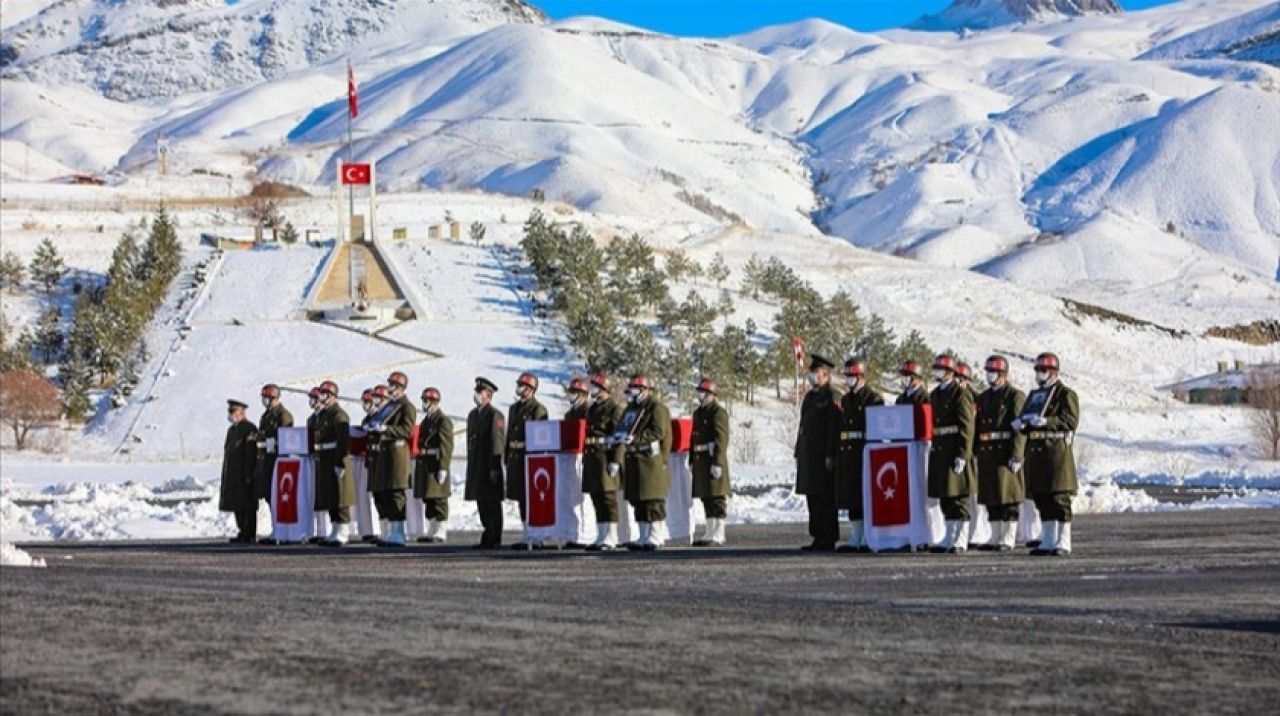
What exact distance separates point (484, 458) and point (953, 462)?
17.2 feet

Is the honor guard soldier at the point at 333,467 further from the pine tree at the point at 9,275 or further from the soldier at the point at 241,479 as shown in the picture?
the pine tree at the point at 9,275

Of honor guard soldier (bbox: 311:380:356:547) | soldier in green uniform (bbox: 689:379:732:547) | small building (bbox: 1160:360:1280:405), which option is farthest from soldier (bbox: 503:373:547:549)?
small building (bbox: 1160:360:1280:405)

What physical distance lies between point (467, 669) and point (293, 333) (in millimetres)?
56048

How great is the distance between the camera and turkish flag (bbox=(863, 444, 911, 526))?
18625 mm

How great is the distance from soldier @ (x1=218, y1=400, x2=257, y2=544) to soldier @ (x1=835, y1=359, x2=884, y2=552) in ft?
23.9

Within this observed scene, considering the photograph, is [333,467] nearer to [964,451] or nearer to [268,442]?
[268,442]

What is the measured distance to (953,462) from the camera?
18.4m

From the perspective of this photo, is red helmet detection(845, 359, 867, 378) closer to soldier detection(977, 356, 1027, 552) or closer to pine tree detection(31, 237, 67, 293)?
soldier detection(977, 356, 1027, 552)

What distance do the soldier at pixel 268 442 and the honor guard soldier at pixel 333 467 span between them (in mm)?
872

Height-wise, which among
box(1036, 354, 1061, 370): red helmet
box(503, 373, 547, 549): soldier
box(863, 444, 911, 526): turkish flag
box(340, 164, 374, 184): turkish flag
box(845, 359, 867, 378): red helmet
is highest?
box(340, 164, 374, 184): turkish flag

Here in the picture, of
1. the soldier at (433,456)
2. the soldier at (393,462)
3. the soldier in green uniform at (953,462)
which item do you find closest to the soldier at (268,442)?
the soldier at (393,462)

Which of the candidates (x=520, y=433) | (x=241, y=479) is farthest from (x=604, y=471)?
(x=241, y=479)

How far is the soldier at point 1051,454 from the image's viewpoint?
17.5 m

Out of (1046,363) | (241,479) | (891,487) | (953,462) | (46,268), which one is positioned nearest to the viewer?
(1046,363)
